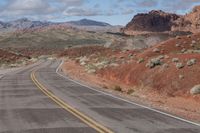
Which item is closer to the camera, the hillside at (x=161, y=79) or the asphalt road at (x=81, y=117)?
the asphalt road at (x=81, y=117)

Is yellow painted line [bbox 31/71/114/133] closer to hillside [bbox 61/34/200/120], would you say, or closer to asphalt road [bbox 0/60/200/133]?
asphalt road [bbox 0/60/200/133]

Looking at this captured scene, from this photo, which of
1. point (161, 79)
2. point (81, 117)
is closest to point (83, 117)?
point (81, 117)

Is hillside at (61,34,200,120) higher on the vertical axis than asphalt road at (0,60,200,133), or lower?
lower

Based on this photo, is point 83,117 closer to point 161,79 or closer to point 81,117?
point 81,117

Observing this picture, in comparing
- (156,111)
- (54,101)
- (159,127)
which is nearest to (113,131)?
(159,127)

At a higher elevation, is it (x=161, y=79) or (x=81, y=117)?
(x=81, y=117)

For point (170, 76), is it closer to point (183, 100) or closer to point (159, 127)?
point (183, 100)

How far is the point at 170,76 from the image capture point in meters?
35.6

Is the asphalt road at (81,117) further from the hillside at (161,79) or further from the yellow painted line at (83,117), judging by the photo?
the hillside at (161,79)

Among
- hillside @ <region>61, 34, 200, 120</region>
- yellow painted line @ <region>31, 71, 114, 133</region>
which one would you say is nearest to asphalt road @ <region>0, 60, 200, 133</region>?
yellow painted line @ <region>31, 71, 114, 133</region>

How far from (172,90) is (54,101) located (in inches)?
539

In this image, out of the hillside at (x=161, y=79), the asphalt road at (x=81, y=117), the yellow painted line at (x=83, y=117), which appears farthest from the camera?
the hillside at (x=161, y=79)

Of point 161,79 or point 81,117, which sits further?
point 161,79

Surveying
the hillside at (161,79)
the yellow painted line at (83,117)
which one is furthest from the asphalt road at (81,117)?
the hillside at (161,79)
